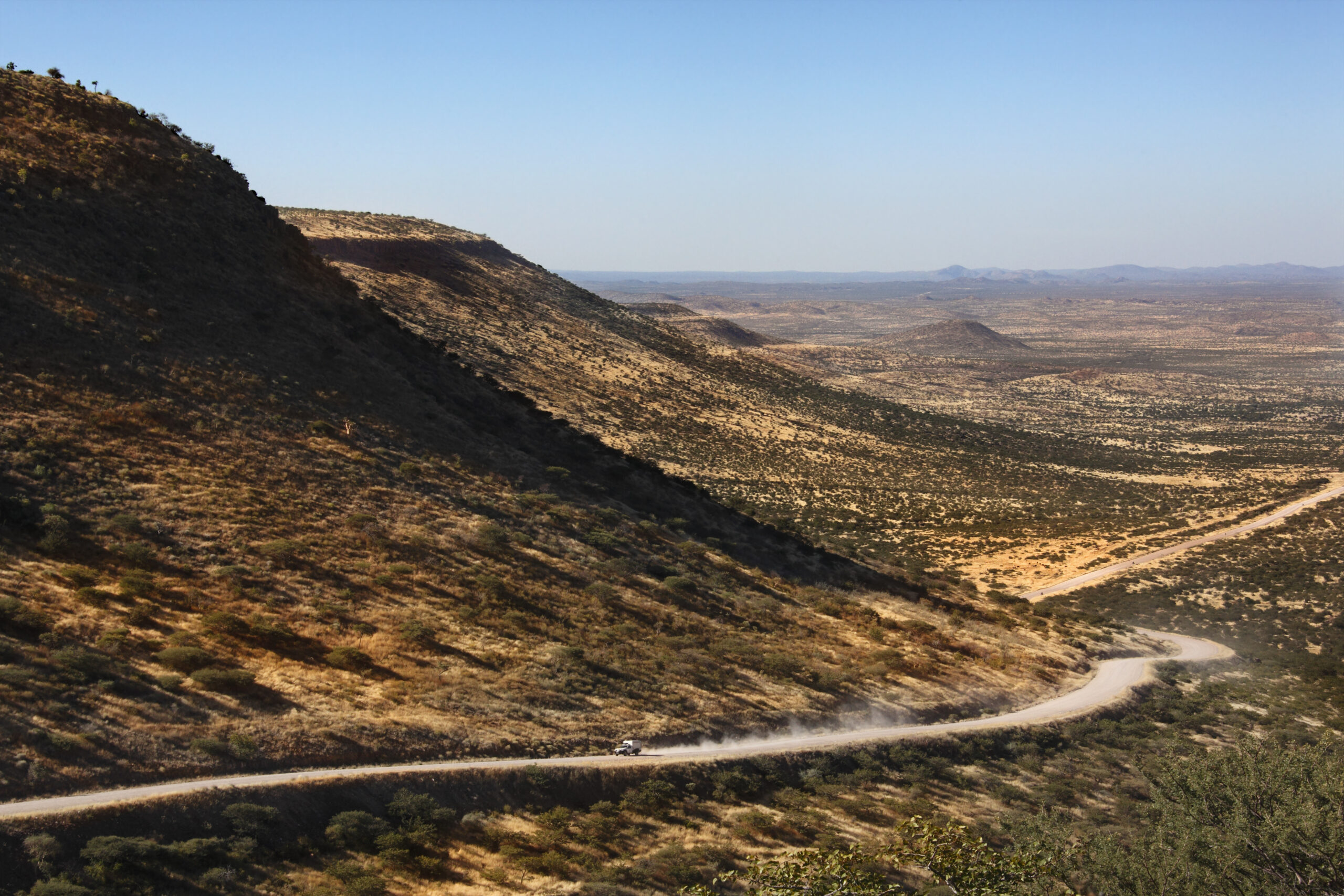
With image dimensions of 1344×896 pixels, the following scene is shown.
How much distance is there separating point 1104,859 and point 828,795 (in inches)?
278

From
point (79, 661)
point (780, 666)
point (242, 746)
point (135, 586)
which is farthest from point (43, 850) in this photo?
point (780, 666)

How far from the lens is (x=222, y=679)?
60.4ft

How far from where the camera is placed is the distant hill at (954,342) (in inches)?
7298

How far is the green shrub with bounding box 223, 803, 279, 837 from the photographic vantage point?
15.1 metres

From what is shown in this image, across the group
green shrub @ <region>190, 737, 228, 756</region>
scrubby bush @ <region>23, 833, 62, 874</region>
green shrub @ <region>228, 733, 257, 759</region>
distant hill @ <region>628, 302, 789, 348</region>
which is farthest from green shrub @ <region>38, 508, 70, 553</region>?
distant hill @ <region>628, 302, 789, 348</region>

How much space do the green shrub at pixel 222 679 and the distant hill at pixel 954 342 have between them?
175 meters

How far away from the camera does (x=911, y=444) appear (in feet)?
252

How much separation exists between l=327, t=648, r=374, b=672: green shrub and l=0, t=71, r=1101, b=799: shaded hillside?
0.08m

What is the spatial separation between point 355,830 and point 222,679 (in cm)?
503

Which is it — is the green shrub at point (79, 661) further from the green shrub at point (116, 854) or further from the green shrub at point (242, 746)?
the green shrub at point (116, 854)

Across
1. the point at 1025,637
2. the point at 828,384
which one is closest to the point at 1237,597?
the point at 1025,637

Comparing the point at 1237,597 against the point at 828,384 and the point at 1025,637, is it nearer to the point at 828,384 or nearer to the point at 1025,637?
the point at 1025,637

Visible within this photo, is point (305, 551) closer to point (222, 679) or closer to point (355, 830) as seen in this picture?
point (222, 679)

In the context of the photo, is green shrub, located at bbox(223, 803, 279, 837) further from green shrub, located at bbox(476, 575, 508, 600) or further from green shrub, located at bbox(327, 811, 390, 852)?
green shrub, located at bbox(476, 575, 508, 600)
